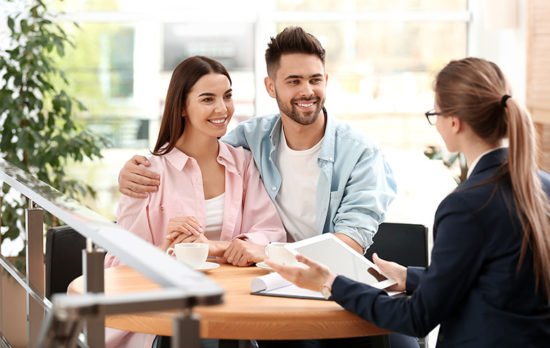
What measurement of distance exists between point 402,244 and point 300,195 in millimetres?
394

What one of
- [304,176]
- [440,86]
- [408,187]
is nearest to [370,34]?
[408,187]

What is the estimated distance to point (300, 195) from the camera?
2.55 metres

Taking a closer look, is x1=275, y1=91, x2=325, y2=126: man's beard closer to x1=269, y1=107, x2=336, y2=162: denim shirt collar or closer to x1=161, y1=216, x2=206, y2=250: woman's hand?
x1=269, y1=107, x2=336, y2=162: denim shirt collar

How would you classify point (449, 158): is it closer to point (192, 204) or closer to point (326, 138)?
point (326, 138)

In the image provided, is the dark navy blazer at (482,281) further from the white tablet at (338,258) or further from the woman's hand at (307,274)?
the white tablet at (338,258)

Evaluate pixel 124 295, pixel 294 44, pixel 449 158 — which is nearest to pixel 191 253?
pixel 294 44

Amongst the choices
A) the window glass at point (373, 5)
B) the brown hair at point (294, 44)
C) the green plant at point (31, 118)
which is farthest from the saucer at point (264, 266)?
the window glass at point (373, 5)

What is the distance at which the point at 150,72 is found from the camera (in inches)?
205

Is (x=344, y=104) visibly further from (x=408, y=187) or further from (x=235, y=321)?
(x=235, y=321)

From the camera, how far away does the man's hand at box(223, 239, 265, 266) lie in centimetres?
213

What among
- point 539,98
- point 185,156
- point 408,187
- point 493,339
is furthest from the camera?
point 408,187

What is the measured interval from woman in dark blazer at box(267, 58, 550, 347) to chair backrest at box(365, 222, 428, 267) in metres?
0.90

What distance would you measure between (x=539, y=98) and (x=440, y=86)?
2977 millimetres

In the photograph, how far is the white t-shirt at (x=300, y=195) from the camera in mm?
2549
